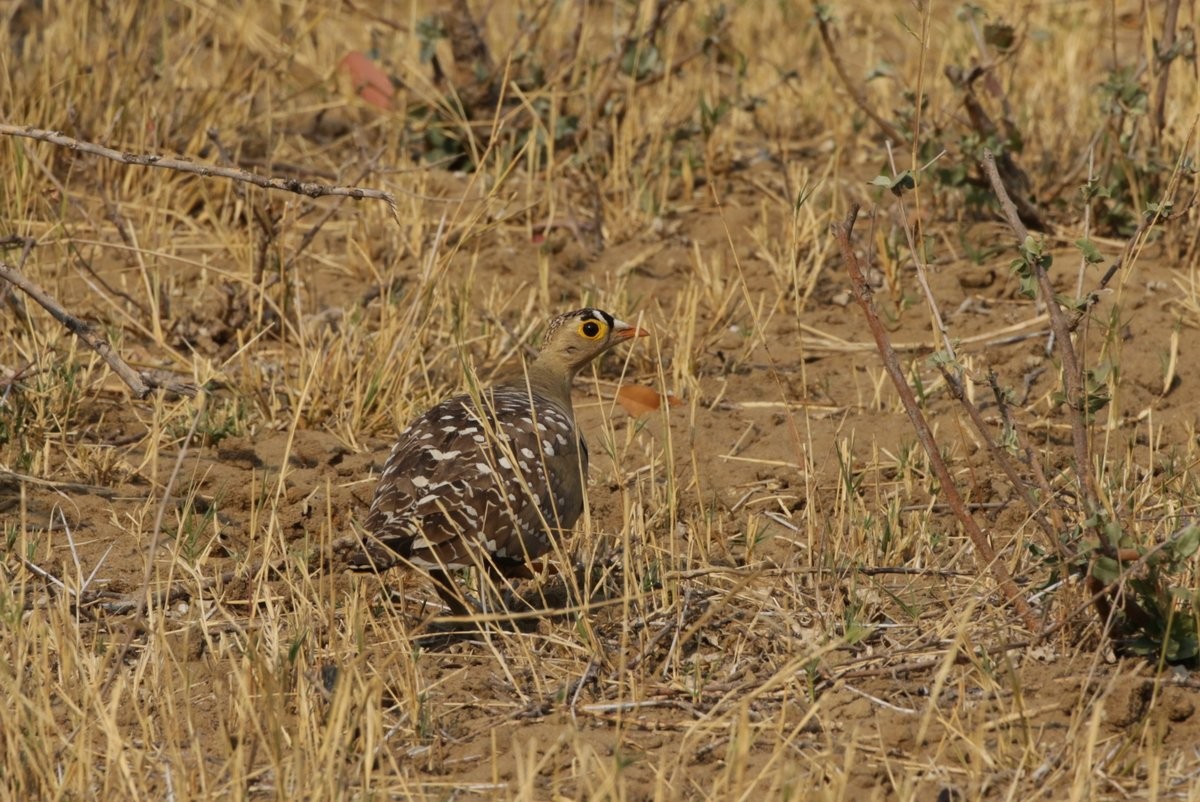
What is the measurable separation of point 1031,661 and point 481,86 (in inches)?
176

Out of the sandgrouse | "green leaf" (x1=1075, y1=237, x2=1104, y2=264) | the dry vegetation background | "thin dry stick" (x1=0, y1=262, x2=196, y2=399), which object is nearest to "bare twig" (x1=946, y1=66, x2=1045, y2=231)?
the dry vegetation background

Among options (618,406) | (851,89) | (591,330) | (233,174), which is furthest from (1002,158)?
(233,174)

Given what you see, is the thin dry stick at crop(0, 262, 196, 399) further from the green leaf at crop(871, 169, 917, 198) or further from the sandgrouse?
the green leaf at crop(871, 169, 917, 198)

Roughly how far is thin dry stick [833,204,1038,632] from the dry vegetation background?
Answer: 99 mm

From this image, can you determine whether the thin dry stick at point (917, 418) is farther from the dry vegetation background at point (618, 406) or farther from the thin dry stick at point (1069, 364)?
the thin dry stick at point (1069, 364)

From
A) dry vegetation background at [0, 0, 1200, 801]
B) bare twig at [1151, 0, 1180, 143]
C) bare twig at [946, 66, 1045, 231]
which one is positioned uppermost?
bare twig at [1151, 0, 1180, 143]

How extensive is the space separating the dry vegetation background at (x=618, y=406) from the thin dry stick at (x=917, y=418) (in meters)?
0.10

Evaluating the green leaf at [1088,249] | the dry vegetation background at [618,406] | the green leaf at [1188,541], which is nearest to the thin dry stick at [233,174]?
the dry vegetation background at [618,406]

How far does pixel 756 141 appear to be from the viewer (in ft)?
25.8

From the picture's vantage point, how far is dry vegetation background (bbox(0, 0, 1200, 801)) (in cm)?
356

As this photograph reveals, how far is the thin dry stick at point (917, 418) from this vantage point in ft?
12.6

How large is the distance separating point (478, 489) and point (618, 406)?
1.64 m

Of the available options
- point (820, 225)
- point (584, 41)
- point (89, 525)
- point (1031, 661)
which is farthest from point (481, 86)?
point (1031, 661)

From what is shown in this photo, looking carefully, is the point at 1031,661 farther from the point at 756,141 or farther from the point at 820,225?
the point at 756,141
